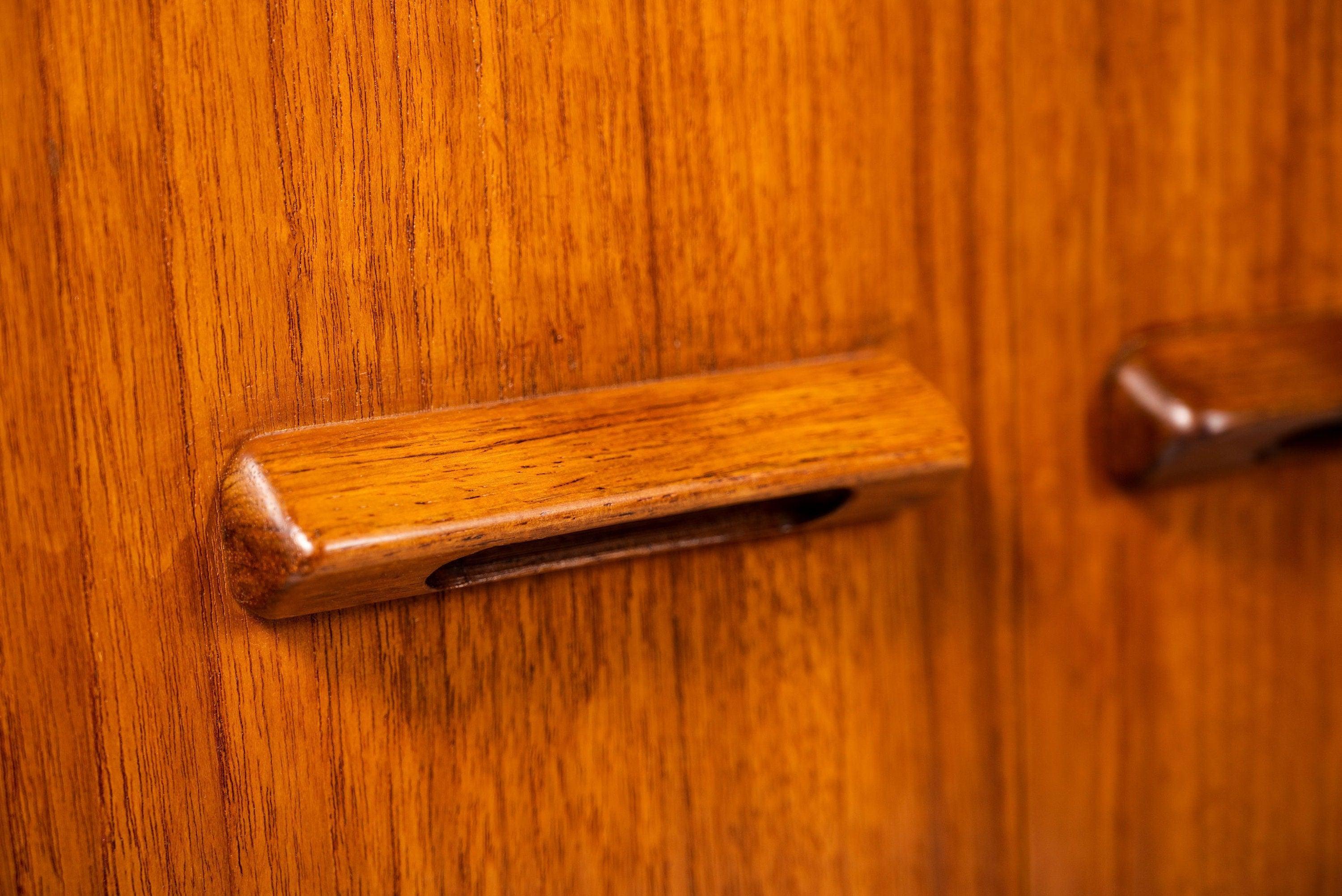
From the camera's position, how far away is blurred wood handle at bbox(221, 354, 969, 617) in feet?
0.82

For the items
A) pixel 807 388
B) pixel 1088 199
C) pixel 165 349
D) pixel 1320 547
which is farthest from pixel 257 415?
pixel 1320 547

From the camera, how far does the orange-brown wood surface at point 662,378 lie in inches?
Result: 10.1

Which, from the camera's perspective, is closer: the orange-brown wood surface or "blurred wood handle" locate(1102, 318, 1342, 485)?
the orange-brown wood surface

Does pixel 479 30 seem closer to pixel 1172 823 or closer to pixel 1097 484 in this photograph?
pixel 1097 484

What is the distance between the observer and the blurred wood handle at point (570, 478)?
25cm

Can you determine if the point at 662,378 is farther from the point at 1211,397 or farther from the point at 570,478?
the point at 1211,397

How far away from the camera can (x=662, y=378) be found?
32 centimetres

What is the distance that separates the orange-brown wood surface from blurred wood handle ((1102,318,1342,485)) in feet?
0.04

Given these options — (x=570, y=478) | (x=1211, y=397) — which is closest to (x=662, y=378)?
(x=570, y=478)

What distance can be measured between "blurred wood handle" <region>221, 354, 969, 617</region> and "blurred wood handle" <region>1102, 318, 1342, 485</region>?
0.09m

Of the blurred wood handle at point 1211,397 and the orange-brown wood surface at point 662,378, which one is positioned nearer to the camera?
the orange-brown wood surface at point 662,378

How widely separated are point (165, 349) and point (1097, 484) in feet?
0.94

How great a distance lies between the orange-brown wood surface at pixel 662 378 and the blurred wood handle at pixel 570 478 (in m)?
0.01

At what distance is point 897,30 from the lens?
0.34 metres
